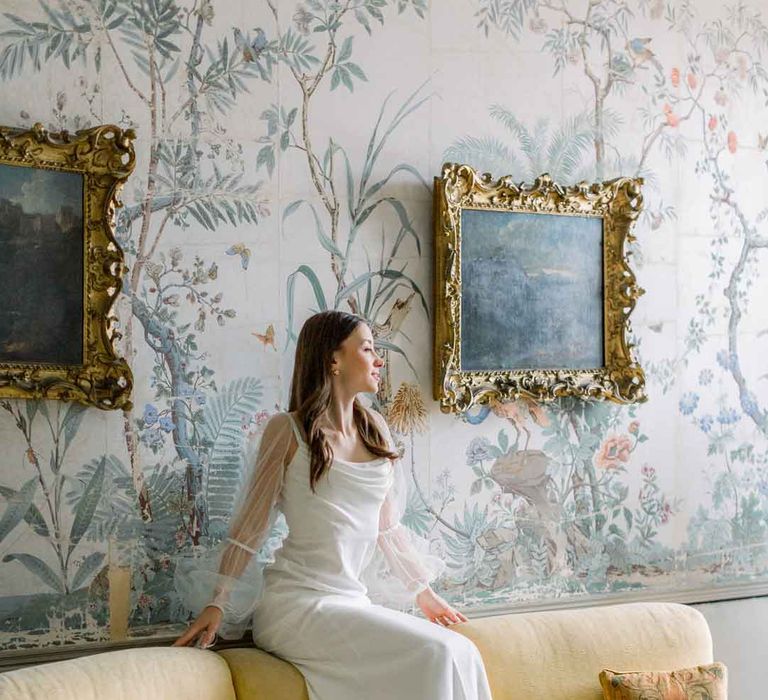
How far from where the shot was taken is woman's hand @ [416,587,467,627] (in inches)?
125

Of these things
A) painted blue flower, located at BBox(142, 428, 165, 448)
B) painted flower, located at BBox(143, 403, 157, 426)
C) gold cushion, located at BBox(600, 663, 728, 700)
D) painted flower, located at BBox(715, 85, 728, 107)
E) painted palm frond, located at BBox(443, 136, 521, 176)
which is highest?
painted flower, located at BBox(715, 85, 728, 107)

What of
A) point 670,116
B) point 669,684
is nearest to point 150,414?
point 669,684

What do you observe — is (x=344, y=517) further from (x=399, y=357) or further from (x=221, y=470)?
(x=399, y=357)

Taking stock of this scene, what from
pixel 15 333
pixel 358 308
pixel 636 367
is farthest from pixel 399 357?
pixel 15 333

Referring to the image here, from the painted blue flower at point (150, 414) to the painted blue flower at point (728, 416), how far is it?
6.86ft

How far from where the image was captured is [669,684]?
3.08 m

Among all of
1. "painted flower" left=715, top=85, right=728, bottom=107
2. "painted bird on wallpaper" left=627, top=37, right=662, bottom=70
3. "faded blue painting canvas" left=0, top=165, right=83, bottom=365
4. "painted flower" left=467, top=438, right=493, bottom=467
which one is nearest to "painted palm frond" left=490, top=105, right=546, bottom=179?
"painted bird on wallpaper" left=627, top=37, right=662, bottom=70

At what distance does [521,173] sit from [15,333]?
5.57ft

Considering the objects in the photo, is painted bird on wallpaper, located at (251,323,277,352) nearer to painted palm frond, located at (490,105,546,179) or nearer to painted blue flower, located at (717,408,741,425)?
painted palm frond, located at (490,105,546,179)

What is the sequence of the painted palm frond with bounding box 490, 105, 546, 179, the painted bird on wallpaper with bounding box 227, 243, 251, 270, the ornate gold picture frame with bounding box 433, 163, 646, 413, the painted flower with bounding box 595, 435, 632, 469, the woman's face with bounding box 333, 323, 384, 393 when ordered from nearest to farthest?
the woman's face with bounding box 333, 323, 384, 393
the painted bird on wallpaper with bounding box 227, 243, 251, 270
the ornate gold picture frame with bounding box 433, 163, 646, 413
the painted palm frond with bounding box 490, 105, 546, 179
the painted flower with bounding box 595, 435, 632, 469

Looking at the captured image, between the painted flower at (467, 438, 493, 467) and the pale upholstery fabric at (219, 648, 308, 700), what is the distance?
37.4 inches

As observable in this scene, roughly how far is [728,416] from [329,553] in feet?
5.86

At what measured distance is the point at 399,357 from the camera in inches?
131

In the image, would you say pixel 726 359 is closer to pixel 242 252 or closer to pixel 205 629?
pixel 242 252
